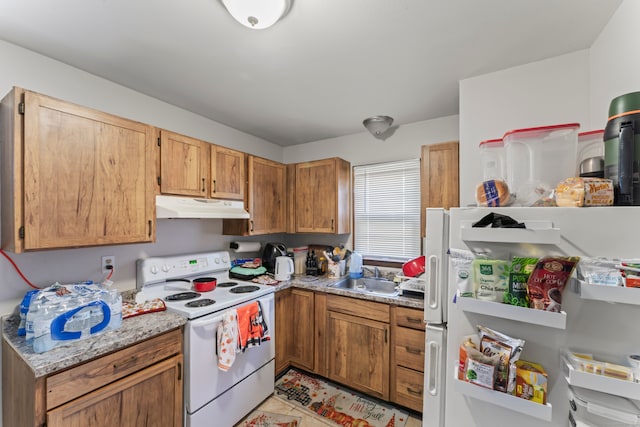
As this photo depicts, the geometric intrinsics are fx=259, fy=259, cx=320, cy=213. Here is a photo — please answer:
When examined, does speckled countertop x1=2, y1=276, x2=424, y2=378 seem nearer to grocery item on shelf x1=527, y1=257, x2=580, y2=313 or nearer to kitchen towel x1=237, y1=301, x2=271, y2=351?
kitchen towel x1=237, y1=301, x2=271, y2=351

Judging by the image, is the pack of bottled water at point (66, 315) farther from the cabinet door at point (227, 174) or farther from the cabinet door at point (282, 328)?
the cabinet door at point (282, 328)

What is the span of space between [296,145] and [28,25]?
7.90ft

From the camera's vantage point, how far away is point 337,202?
2.75m

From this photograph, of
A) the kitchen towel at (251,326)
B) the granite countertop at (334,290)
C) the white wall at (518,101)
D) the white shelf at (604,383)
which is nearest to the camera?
the white shelf at (604,383)

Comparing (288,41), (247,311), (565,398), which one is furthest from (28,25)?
(565,398)

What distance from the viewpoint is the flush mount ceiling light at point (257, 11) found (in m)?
1.12

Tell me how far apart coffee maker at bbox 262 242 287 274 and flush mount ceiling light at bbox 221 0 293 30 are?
80.1 inches

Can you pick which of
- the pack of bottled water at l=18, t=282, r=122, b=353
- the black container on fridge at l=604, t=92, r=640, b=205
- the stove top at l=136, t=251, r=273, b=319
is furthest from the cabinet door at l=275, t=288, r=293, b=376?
the black container on fridge at l=604, t=92, r=640, b=205

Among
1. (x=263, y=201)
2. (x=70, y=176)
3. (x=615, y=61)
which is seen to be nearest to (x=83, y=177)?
(x=70, y=176)

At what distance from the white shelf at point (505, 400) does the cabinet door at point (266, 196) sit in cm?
210

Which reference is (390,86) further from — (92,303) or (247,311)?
(92,303)

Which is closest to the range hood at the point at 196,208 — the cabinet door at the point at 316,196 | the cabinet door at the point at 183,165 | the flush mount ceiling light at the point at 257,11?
the cabinet door at the point at 183,165

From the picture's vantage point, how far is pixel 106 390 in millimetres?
1280

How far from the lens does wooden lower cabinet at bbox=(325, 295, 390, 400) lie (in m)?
2.09
